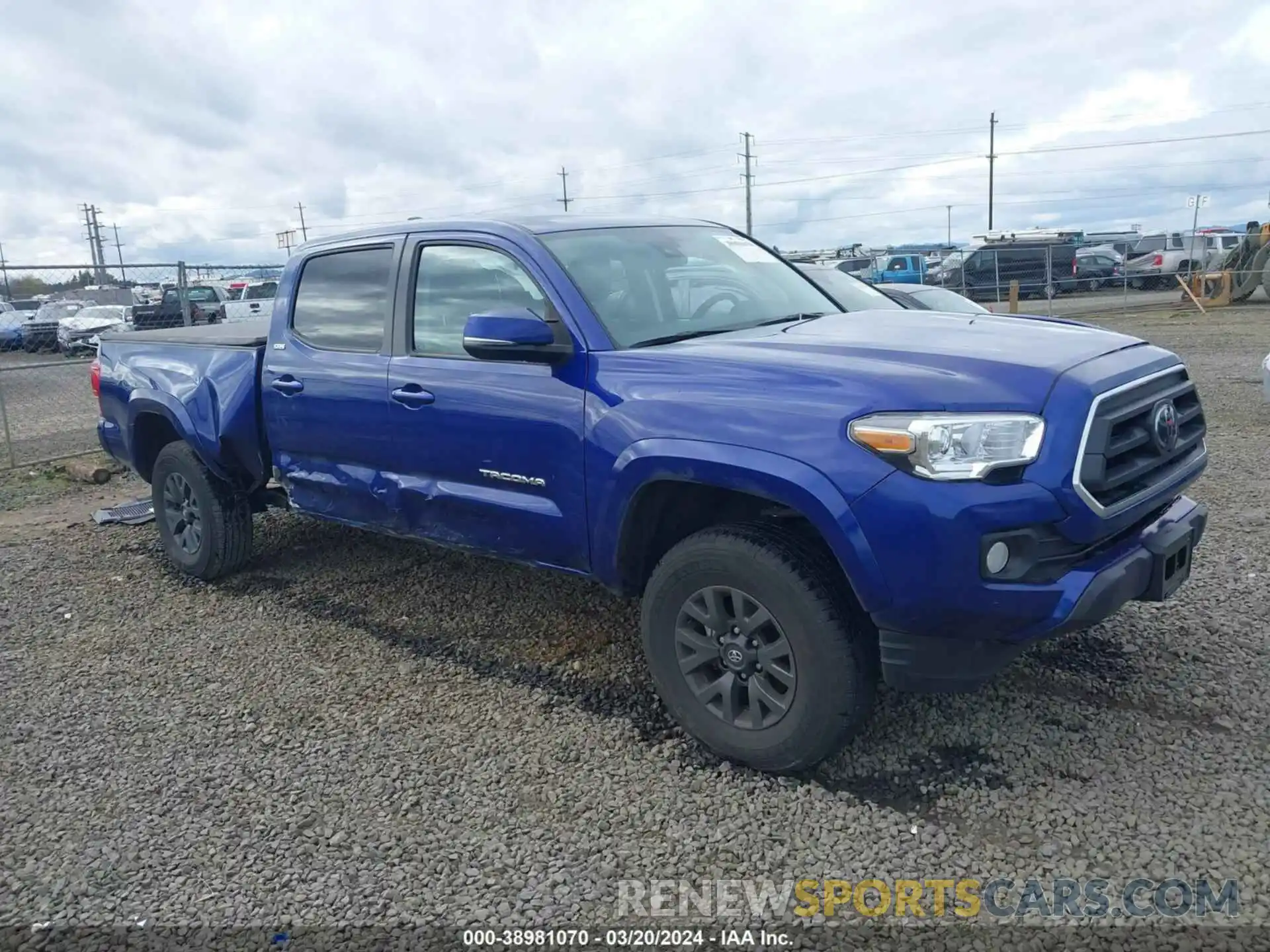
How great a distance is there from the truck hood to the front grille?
177 millimetres

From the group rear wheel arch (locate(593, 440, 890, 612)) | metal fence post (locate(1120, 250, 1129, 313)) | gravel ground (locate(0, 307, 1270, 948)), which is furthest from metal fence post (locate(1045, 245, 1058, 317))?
rear wheel arch (locate(593, 440, 890, 612))

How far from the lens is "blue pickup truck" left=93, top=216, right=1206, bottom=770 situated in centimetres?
288

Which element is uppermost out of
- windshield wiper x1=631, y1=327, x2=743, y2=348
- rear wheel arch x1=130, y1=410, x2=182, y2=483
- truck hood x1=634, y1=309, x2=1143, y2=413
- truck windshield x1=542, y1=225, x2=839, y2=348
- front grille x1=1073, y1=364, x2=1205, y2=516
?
truck windshield x1=542, y1=225, x2=839, y2=348

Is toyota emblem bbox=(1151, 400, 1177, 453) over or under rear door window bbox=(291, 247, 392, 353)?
under

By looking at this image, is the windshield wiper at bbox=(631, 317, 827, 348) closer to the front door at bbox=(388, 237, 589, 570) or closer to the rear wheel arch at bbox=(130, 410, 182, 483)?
the front door at bbox=(388, 237, 589, 570)

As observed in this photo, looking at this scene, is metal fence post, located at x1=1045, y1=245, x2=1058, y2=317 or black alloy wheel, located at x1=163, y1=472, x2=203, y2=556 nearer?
black alloy wheel, located at x1=163, y1=472, x2=203, y2=556

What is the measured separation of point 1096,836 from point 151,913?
273 centimetres

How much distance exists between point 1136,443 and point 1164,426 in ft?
0.77

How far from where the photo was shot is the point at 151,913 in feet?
9.36

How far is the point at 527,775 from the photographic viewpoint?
350 cm

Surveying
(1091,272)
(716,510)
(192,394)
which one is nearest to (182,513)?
(192,394)

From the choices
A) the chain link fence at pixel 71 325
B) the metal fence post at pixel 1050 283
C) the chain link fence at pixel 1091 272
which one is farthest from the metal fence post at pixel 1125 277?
the chain link fence at pixel 71 325

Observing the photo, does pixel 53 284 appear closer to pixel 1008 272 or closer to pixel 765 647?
pixel 765 647

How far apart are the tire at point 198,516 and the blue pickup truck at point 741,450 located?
2.51 ft
